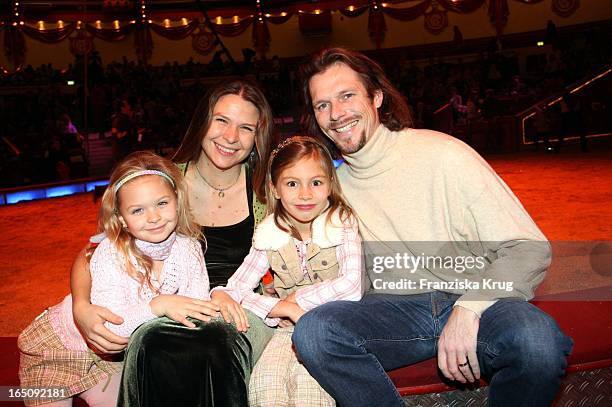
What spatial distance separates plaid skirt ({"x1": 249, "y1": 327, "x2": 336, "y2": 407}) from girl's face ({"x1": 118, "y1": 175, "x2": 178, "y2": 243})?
581 millimetres

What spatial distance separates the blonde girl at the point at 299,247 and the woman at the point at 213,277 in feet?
0.38

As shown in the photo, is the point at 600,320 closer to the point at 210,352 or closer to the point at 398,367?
the point at 398,367

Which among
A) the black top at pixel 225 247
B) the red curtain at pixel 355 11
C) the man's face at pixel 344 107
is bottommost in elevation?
the black top at pixel 225 247

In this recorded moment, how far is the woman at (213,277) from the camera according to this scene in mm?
1658

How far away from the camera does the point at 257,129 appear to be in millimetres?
2395

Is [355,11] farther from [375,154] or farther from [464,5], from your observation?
[375,154]

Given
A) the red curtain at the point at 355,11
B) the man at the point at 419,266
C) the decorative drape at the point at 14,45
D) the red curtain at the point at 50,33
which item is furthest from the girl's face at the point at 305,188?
the red curtain at the point at 50,33

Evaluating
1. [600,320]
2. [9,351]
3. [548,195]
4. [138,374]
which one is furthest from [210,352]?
[548,195]

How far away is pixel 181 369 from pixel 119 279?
0.45m

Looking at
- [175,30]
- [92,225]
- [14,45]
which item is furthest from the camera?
[175,30]

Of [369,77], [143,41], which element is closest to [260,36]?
[143,41]

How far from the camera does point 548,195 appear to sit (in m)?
5.82

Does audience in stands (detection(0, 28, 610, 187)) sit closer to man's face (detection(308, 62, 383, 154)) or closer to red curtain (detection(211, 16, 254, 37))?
red curtain (detection(211, 16, 254, 37))

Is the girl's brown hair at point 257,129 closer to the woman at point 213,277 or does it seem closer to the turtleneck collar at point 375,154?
the woman at point 213,277
